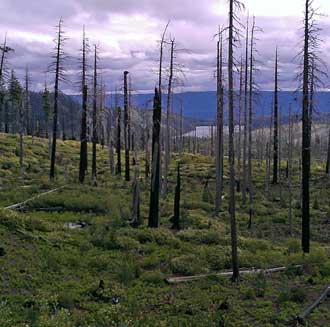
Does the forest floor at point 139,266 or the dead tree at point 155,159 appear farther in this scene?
the dead tree at point 155,159

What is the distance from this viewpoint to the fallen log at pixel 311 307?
10.7 metres

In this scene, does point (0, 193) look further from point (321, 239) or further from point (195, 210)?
point (321, 239)

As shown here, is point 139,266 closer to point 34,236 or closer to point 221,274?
point 221,274

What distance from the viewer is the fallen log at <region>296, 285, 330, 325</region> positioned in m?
10.7

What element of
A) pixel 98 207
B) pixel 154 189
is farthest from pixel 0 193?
pixel 154 189

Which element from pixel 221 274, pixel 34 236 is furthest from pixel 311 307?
pixel 34 236

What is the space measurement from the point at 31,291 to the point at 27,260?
8.43 feet

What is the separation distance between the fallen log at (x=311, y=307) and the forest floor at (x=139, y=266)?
0.20 metres

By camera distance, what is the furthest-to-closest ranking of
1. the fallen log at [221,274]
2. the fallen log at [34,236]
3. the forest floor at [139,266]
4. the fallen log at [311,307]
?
the fallen log at [34,236]
the fallen log at [221,274]
the forest floor at [139,266]
the fallen log at [311,307]

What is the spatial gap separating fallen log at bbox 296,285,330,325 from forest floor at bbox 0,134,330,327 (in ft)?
0.64

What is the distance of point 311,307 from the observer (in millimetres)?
11867

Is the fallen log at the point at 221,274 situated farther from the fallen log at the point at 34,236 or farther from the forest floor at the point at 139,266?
the fallen log at the point at 34,236

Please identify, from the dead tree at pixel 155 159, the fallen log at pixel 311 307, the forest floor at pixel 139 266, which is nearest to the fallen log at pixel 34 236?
the forest floor at pixel 139 266

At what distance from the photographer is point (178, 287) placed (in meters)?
13.7
